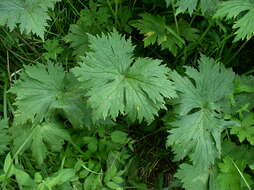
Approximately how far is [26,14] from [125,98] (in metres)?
0.59

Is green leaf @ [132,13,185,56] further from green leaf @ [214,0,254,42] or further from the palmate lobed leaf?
Answer: green leaf @ [214,0,254,42]

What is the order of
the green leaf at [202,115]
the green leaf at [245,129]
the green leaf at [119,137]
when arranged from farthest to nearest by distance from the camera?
the green leaf at [119,137] < the green leaf at [245,129] < the green leaf at [202,115]

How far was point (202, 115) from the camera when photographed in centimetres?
182

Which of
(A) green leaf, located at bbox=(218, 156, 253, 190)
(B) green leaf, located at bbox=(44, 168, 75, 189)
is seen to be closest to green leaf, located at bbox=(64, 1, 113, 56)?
(B) green leaf, located at bbox=(44, 168, 75, 189)

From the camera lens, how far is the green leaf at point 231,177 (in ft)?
6.29

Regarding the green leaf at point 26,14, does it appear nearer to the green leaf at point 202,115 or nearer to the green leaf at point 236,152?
the green leaf at point 202,115

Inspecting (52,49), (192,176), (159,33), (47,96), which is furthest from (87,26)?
(192,176)

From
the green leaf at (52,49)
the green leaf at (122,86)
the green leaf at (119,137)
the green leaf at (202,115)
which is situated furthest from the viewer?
the green leaf at (52,49)

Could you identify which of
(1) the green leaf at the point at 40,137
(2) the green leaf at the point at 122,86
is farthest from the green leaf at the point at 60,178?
(2) the green leaf at the point at 122,86

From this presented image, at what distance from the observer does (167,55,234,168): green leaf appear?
1787 millimetres

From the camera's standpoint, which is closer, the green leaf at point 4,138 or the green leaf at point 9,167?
the green leaf at point 9,167

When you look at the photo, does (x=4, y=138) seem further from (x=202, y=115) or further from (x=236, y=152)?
(x=236, y=152)

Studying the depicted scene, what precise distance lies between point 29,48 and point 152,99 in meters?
0.99

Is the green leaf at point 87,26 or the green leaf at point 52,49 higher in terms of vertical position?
the green leaf at point 87,26
